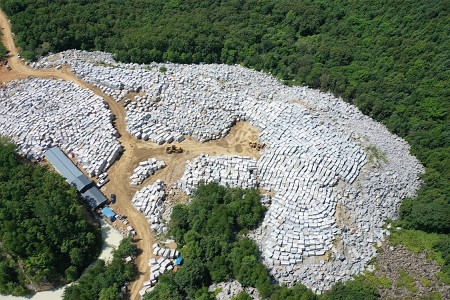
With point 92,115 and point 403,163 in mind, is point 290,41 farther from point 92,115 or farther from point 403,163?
point 92,115

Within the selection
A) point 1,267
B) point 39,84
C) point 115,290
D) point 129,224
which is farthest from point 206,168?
point 39,84

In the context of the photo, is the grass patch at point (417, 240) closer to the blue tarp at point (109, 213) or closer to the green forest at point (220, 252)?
the green forest at point (220, 252)

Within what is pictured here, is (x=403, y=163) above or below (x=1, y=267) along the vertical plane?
above

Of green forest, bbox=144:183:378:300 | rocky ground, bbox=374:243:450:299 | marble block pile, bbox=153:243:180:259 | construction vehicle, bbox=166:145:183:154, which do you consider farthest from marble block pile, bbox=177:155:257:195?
rocky ground, bbox=374:243:450:299

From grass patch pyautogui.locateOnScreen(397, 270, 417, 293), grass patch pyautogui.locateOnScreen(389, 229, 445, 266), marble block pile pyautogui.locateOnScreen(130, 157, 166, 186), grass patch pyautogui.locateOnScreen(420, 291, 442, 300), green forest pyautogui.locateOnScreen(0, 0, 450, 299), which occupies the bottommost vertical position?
grass patch pyautogui.locateOnScreen(397, 270, 417, 293)

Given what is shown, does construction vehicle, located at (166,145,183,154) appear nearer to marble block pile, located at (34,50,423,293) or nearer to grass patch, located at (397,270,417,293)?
marble block pile, located at (34,50,423,293)

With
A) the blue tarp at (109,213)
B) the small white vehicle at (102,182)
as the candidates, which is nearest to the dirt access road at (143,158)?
the small white vehicle at (102,182)
